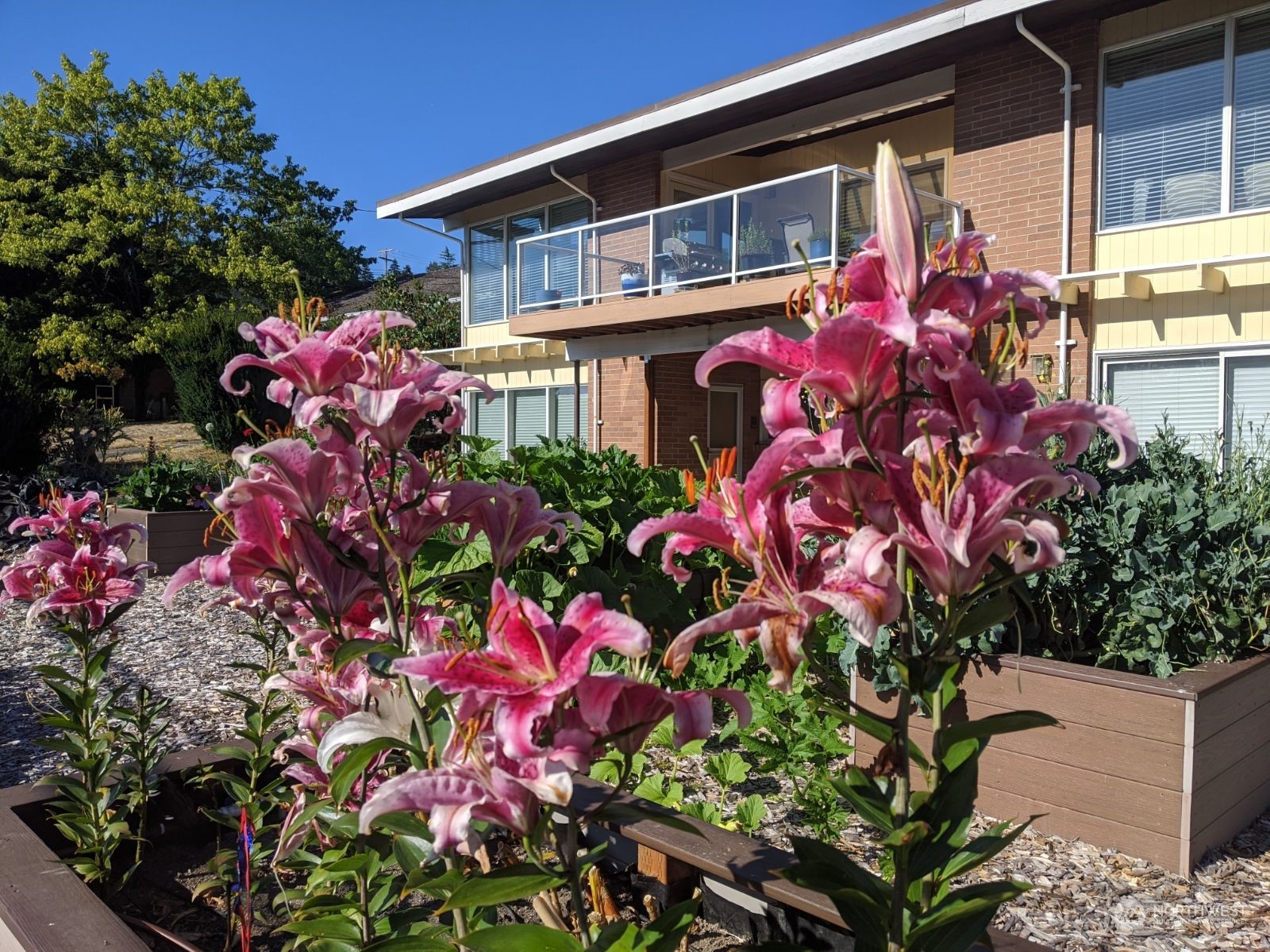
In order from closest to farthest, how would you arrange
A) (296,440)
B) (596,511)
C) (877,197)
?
(877,197)
(296,440)
(596,511)

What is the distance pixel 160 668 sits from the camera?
5.52 meters

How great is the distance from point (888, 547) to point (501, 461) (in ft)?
14.3

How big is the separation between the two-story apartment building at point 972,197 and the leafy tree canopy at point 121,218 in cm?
1675

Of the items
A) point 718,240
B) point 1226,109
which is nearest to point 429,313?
point 718,240

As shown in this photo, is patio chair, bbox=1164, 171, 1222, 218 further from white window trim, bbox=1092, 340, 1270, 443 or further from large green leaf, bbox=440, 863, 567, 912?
large green leaf, bbox=440, 863, 567, 912

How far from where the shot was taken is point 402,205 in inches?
625

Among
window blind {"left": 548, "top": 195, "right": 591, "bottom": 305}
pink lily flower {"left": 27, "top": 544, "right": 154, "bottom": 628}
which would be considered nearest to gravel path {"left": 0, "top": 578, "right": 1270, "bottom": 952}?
pink lily flower {"left": 27, "top": 544, "right": 154, "bottom": 628}

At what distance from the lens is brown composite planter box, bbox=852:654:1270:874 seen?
110 inches

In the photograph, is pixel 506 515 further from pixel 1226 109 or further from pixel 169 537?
pixel 1226 109

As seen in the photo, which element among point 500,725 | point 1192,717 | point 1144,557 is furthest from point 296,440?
point 1144,557

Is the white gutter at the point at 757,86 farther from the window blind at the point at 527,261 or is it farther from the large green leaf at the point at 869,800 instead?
Answer: the large green leaf at the point at 869,800

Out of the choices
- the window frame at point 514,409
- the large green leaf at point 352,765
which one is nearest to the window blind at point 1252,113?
the window frame at point 514,409

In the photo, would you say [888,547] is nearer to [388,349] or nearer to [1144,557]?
[388,349]

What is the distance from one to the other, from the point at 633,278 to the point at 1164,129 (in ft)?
19.8
